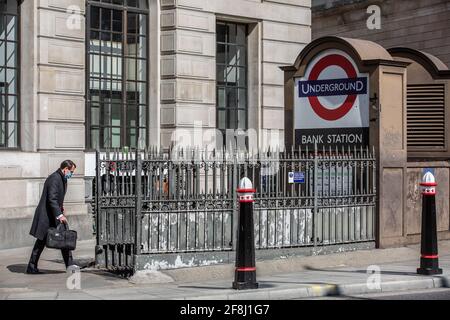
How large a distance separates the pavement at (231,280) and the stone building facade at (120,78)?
3004 millimetres

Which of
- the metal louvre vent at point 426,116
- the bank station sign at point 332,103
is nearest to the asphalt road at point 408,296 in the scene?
the bank station sign at point 332,103

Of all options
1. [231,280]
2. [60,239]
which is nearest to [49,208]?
[60,239]

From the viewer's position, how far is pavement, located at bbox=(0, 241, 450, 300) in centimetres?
1035

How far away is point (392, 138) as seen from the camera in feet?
46.3

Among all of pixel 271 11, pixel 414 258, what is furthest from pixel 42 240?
pixel 271 11

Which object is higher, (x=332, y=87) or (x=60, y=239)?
(x=332, y=87)

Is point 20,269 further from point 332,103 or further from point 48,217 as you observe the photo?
point 332,103

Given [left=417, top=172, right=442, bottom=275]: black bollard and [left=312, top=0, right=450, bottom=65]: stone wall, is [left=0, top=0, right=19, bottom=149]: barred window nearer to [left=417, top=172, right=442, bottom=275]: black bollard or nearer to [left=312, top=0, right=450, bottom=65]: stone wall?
[left=417, top=172, right=442, bottom=275]: black bollard

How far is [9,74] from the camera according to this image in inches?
629

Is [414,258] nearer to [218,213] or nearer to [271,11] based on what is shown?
[218,213]

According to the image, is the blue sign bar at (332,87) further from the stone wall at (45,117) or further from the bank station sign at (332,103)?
the stone wall at (45,117)

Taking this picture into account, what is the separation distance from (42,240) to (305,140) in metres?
5.43

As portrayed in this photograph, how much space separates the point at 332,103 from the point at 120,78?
569 cm

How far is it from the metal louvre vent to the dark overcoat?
753 cm
